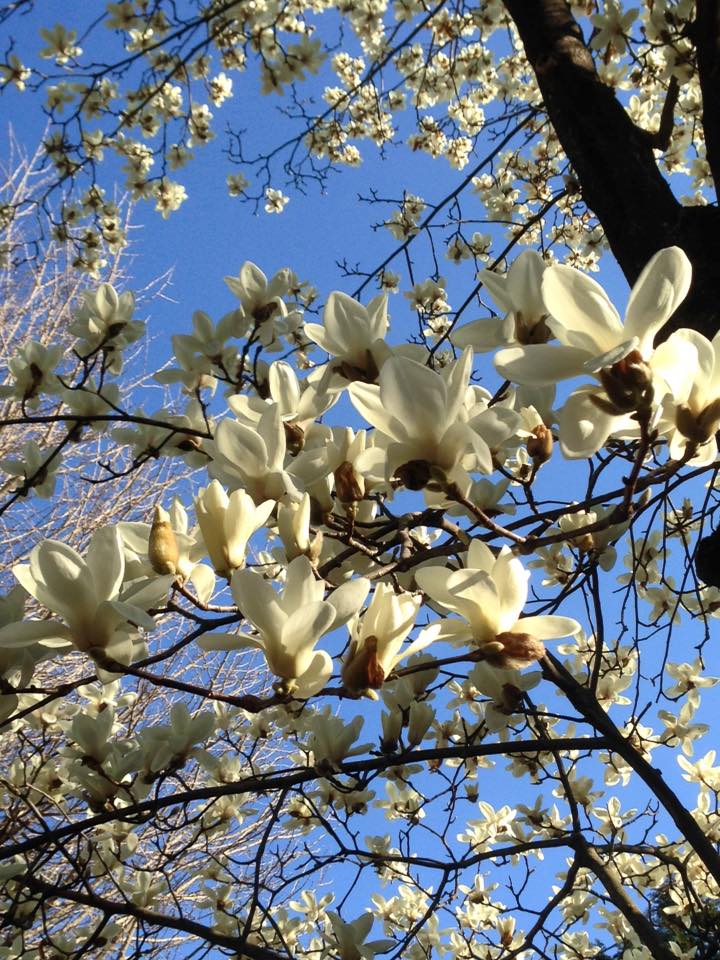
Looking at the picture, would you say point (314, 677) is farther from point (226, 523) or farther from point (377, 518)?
point (377, 518)

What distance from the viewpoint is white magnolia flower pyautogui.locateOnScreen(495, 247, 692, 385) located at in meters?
0.58

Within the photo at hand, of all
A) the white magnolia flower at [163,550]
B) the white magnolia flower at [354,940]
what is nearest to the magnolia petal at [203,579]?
the white magnolia flower at [163,550]

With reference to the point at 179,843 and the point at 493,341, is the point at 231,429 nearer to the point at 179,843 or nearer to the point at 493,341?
the point at 493,341

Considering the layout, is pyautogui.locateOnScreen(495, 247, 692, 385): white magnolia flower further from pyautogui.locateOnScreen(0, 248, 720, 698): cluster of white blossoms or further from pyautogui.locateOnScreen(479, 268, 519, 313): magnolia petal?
pyautogui.locateOnScreen(479, 268, 519, 313): magnolia petal

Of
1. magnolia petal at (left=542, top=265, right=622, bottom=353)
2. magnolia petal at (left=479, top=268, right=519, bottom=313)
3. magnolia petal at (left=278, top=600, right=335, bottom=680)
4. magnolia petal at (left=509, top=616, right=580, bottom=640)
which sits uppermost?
magnolia petal at (left=479, top=268, right=519, bottom=313)

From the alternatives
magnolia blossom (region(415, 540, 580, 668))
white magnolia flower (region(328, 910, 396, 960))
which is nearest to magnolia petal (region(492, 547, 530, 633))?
magnolia blossom (region(415, 540, 580, 668))

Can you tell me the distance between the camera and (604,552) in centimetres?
118

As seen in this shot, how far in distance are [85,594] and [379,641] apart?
10.2 inches

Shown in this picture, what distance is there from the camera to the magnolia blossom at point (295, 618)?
599mm

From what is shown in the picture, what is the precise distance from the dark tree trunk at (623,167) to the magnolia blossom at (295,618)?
0.85 meters

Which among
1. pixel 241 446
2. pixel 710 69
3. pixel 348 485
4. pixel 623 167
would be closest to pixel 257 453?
pixel 241 446

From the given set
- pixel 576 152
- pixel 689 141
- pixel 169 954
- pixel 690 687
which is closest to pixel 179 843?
pixel 169 954

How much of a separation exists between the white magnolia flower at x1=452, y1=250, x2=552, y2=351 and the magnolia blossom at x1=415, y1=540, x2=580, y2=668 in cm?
28

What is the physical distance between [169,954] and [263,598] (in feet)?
14.6
